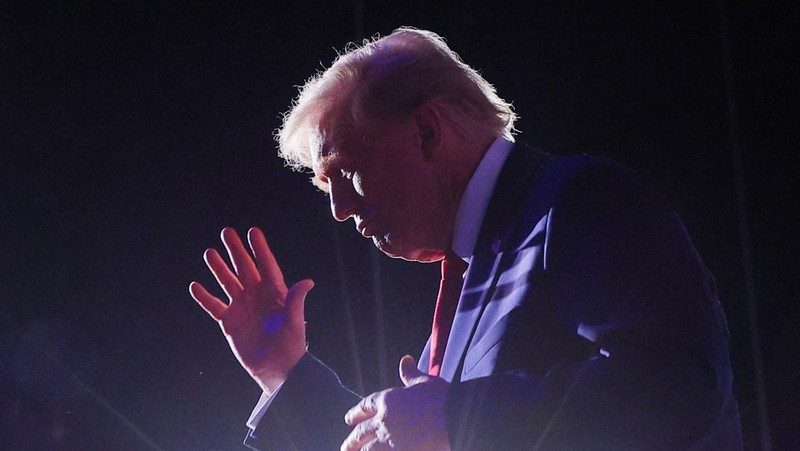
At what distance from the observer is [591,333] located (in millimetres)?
993

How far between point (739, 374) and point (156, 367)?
189cm

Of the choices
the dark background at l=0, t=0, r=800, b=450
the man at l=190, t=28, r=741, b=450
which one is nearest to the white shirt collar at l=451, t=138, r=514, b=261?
the man at l=190, t=28, r=741, b=450

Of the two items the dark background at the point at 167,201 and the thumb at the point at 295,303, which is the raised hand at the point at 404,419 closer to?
the thumb at the point at 295,303

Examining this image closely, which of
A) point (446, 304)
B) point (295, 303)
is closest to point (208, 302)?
point (295, 303)

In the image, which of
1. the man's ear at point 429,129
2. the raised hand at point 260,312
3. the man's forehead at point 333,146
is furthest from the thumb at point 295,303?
the man's ear at point 429,129

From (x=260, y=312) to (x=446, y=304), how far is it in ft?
1.20

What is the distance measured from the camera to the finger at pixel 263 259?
5.16ft

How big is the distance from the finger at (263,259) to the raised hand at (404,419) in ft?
1.88

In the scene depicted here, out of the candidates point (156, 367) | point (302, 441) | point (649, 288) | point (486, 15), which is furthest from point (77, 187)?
point (649, 288)

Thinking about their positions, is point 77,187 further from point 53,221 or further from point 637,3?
point 637,3

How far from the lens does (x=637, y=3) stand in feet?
8.05

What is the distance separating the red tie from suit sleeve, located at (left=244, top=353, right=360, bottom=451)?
8.6 inches

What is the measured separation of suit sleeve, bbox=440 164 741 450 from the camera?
942mm

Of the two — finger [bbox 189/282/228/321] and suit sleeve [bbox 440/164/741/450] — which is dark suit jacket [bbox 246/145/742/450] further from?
finger [bbox 189/282/228/321]
